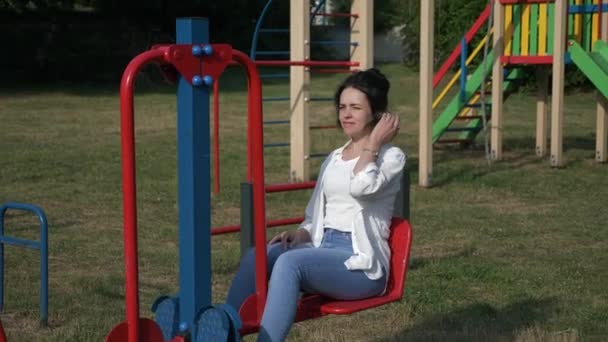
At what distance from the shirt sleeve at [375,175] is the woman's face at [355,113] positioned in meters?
0.15

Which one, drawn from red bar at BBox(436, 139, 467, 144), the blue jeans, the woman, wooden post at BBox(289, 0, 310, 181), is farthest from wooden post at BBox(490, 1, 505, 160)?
the blue jeans

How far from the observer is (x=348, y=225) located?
3.86 metres

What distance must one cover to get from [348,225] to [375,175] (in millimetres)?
249

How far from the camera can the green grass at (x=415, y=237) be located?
17.2ft

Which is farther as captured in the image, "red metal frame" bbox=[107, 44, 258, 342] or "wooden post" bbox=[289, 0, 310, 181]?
"wooden post" bbox=[289, 0, 310, 181]

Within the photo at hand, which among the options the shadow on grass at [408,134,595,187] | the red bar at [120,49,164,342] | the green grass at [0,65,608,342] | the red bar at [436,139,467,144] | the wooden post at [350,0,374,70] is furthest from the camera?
the red bar at [436,139,467,144]

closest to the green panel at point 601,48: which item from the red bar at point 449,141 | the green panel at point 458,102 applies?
the green panel at point 458,102

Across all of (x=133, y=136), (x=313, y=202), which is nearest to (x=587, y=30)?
(x=313, y=202)

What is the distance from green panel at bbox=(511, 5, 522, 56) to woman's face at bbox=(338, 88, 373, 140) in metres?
8.88

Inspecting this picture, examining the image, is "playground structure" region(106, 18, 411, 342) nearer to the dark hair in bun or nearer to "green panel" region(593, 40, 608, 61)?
the dark hair in bun

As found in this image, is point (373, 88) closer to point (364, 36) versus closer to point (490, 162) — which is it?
point (364, 36)

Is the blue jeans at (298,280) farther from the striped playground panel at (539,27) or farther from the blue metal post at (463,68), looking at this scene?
the striped playground panel at (539,27)

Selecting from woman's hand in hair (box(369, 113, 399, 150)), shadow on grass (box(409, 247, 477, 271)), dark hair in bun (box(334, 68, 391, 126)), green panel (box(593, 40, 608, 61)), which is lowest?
shadow on grass (box(409, 247, 477, 271))

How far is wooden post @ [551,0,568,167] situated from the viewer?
37.7 feet
